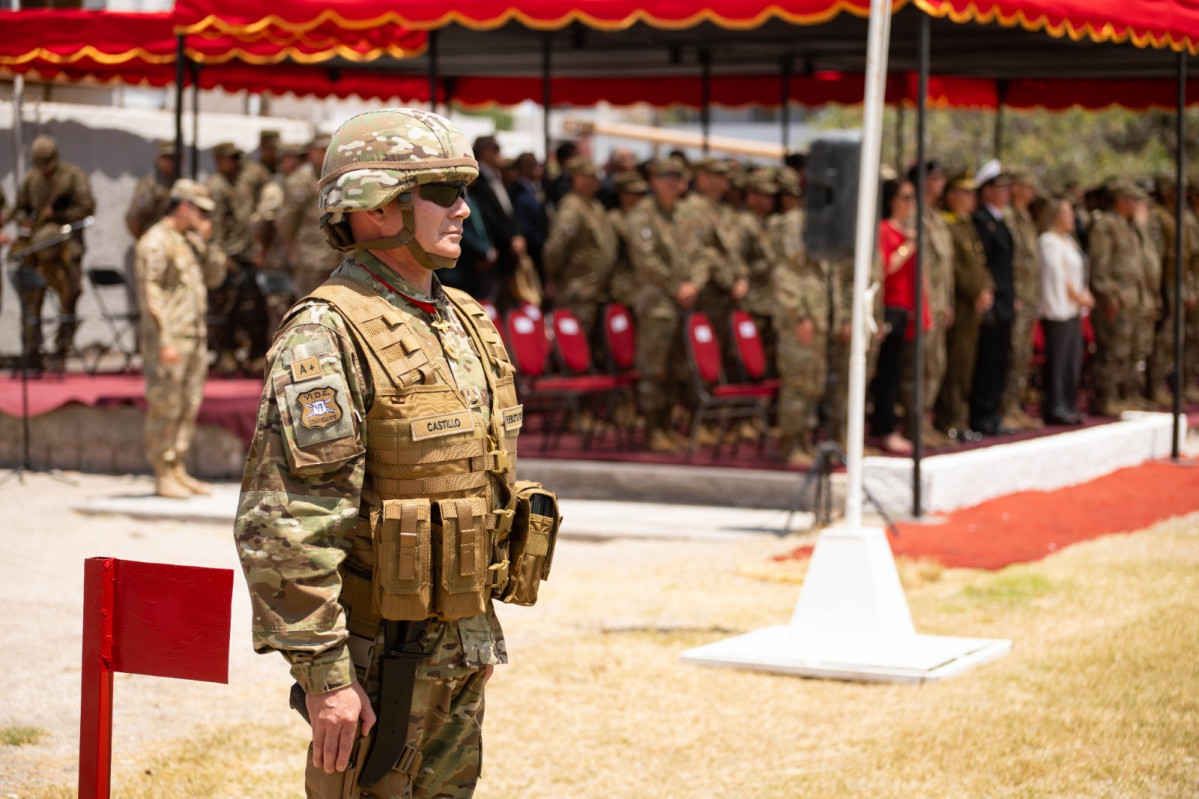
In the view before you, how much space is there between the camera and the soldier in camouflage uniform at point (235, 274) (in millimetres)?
17859

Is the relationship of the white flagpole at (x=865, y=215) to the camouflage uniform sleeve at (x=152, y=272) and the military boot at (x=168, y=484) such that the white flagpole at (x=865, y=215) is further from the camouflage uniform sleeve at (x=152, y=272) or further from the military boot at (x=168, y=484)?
the military boot at (x=168, y=484)

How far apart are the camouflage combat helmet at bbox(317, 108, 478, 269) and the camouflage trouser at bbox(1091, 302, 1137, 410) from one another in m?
13.7

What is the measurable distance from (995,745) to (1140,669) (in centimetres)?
137

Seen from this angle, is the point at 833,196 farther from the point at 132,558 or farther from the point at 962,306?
the point at 962,306

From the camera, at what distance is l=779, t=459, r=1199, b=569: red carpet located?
9.99m

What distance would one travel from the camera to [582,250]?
14.2 metres

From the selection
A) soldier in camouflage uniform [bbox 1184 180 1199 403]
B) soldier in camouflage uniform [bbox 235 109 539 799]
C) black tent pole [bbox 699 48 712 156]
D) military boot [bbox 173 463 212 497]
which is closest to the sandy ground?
military boot [bbox 173 463 212 497]

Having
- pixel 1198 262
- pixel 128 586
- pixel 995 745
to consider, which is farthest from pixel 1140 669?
pixel 1198 262

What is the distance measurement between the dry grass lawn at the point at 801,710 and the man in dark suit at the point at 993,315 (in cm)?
485

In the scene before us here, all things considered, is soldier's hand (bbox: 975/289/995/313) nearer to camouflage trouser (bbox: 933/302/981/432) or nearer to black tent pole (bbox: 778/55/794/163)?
camouflage trouser (bbox: 933/302/981/432)

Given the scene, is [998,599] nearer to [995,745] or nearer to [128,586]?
[995,745]

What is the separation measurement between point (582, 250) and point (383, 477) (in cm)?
1070

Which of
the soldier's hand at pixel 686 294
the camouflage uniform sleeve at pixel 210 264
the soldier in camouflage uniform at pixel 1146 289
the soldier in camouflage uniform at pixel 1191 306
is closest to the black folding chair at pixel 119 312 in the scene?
the camouflage uniform sleeve at pixel 210 264

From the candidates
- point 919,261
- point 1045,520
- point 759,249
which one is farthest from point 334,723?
point 759,249
